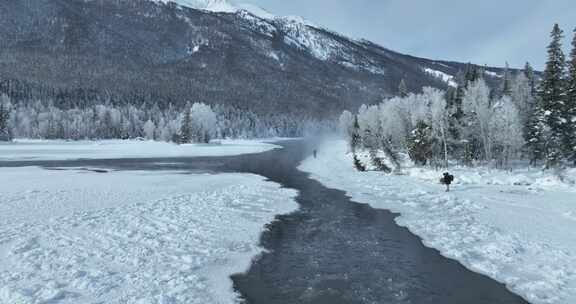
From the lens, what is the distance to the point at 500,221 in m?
21.3

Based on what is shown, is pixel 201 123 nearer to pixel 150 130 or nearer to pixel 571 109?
pixel 150 130

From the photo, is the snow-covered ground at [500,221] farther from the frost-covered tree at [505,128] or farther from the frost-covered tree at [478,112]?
the frost-covered tree at [478,112]

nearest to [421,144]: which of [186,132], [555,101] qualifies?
[555,101]

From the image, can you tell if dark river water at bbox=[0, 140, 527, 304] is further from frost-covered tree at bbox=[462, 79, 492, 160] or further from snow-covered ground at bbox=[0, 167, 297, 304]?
frost-covered tree at bbox=[462, 79, 492, 160]

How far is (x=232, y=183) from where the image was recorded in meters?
36.6

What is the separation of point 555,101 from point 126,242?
158 feet

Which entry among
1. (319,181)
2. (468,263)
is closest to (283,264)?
(468,263)

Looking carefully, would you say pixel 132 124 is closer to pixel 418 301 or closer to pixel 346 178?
pixel 346 178

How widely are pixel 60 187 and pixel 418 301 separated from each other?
29.1 meters

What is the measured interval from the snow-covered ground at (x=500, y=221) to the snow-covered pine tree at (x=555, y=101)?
191 inches

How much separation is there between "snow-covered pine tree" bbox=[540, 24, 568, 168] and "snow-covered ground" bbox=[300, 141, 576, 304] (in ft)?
15.9

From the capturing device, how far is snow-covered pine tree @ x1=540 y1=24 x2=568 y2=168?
42188 millimetres

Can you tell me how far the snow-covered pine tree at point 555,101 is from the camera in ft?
138

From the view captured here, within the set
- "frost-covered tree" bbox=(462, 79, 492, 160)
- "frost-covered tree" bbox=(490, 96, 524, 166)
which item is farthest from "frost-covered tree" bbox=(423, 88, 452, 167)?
"frost-covered tree" bbox=(490, 96, 524, 166)
